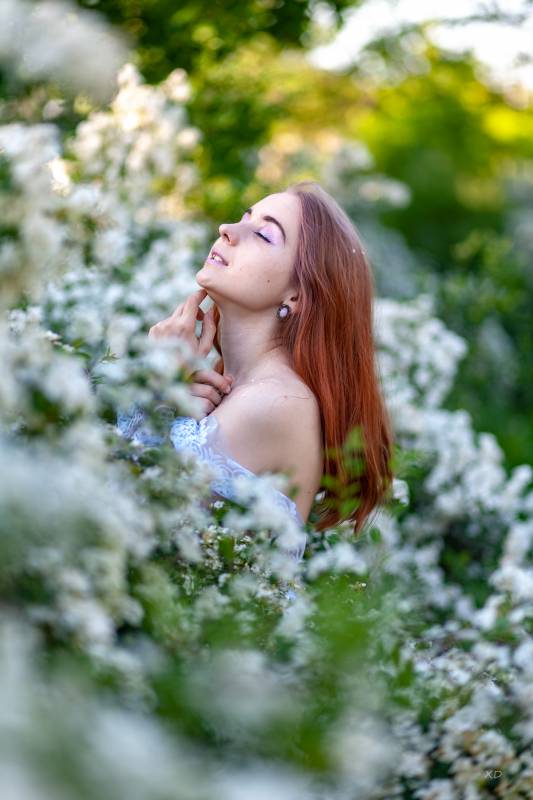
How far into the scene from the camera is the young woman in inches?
118

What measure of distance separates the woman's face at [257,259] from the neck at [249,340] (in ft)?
0.15

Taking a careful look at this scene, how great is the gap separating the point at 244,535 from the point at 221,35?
3.85m

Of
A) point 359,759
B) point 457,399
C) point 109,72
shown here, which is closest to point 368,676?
point 359,759

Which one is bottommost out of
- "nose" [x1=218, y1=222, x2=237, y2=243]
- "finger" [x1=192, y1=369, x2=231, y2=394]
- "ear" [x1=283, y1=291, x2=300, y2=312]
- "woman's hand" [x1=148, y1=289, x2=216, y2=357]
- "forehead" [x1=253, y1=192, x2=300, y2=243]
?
"finger" [x1=192, y1=369, x2=231, y2=394]

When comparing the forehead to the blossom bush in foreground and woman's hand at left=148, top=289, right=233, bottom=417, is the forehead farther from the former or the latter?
the blossom bush in foreground

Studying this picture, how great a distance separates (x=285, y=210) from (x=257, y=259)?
206 millimetres

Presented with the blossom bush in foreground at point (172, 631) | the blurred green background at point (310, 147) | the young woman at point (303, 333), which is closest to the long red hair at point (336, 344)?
the young woman at point (303, 333)

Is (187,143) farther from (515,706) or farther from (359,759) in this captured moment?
(359,759)

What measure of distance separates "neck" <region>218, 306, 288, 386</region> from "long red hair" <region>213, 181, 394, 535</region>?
3 centimetres

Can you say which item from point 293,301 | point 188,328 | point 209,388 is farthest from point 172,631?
point 293,301

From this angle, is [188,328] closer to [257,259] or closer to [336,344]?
[257,259]

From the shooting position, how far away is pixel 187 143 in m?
4.88

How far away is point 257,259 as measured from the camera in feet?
10.0

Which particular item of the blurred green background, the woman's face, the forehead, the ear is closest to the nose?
the woman's face
